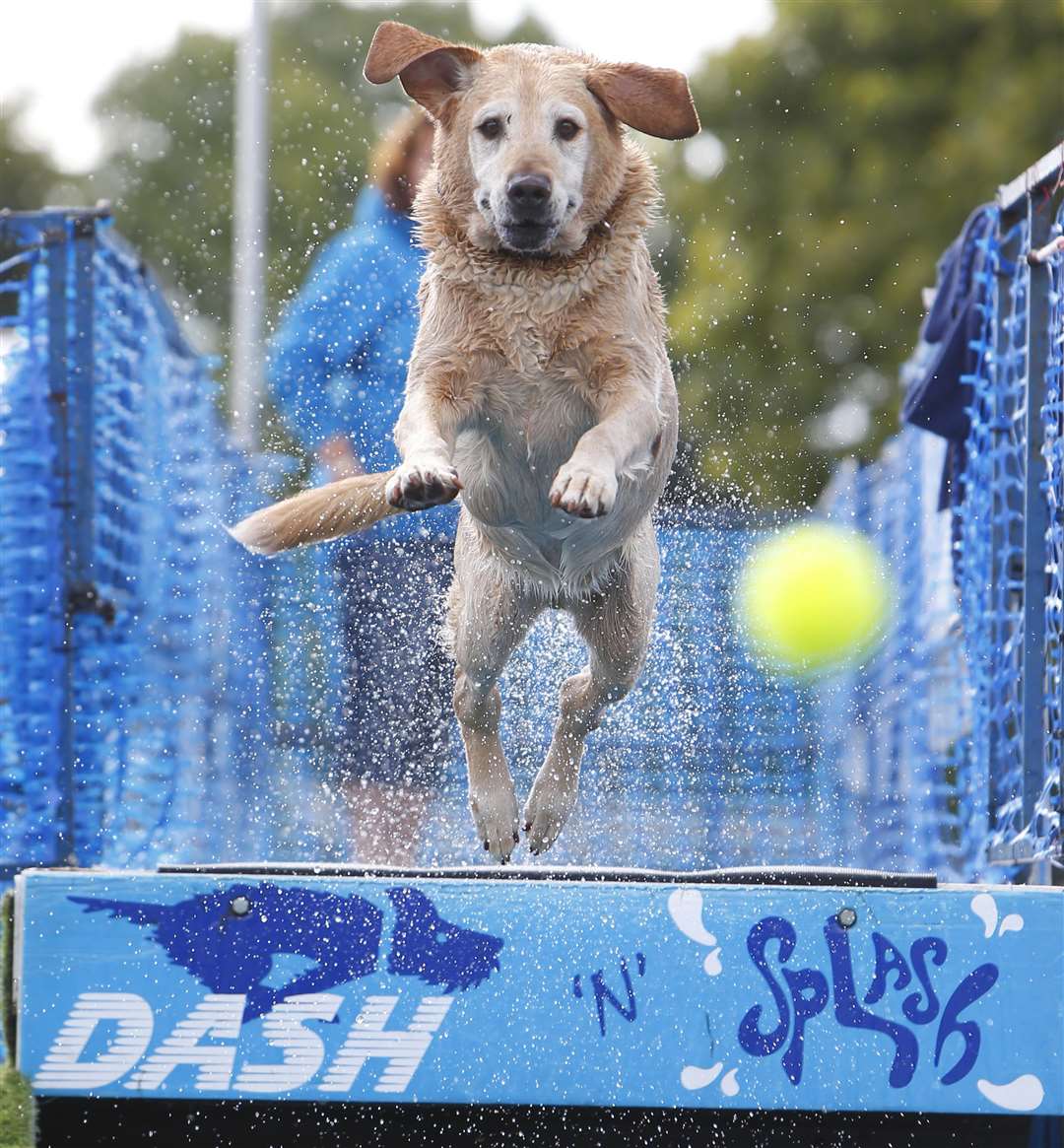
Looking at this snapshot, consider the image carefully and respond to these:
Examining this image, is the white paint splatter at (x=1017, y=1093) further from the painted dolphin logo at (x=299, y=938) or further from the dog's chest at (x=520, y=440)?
the dog's chest at (x=520, y=440)

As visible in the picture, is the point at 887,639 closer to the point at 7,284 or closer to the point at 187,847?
the point at 187,847

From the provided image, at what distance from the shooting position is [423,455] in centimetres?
295

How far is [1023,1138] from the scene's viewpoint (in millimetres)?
3260

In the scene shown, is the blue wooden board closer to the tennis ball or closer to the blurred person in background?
the blurred person in background

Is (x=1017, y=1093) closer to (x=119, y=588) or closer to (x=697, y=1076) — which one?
(x=697, y=1076)

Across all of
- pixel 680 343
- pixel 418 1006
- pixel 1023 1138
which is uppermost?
pixel 680 343

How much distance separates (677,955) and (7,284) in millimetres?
3117

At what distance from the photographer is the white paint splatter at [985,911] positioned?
3119mm

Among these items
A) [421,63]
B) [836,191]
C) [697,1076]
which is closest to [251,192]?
[836,191]

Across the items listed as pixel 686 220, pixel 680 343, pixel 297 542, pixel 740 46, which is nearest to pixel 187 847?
pixel 297 542

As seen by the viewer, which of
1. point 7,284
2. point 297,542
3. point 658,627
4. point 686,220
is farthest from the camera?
point 686,220

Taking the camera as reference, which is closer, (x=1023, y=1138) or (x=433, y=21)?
(x=1023, y=1138)

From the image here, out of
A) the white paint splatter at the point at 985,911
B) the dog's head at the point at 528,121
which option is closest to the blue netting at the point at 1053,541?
the white paint splatter at the point at 985,911

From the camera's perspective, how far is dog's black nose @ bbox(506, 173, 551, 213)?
3104 mm
